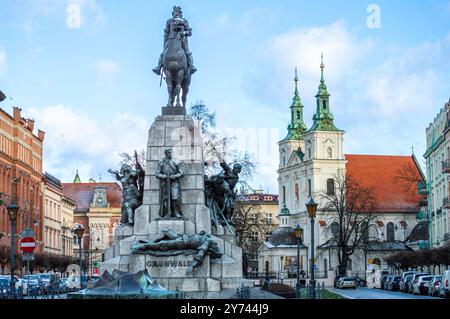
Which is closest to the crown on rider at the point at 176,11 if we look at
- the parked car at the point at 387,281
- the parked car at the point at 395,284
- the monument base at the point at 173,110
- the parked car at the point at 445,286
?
the monument base at the point at 173,110

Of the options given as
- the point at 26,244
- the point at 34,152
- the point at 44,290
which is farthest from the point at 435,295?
the point at 34,152

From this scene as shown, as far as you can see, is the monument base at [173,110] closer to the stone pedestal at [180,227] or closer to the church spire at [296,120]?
the stone pedestal at [180,227]

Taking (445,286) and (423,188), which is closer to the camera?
(445,286)

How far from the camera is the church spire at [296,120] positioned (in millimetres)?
164625

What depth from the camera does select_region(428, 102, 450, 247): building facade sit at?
266 feet

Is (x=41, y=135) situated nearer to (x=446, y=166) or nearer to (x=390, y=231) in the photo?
(x=446, y=166)

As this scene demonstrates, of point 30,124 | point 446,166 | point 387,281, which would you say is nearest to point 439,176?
point 446,166

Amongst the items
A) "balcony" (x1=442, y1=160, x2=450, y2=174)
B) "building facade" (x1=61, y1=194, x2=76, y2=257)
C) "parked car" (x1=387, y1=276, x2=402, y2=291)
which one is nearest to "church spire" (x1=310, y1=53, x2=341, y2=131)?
"building facade" (x1=61, y1=194, x2=76, y2=257)

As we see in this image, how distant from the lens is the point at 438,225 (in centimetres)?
8994

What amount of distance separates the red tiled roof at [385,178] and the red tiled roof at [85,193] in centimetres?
3644

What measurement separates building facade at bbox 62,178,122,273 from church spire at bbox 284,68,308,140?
95.3 feet

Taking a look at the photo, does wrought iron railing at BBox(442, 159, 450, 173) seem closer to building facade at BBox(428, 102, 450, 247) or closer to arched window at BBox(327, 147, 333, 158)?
building facade at BBox(428, 102, 450, 247)

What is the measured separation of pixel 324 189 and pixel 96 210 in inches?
1343

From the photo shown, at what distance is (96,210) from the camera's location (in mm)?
155500
